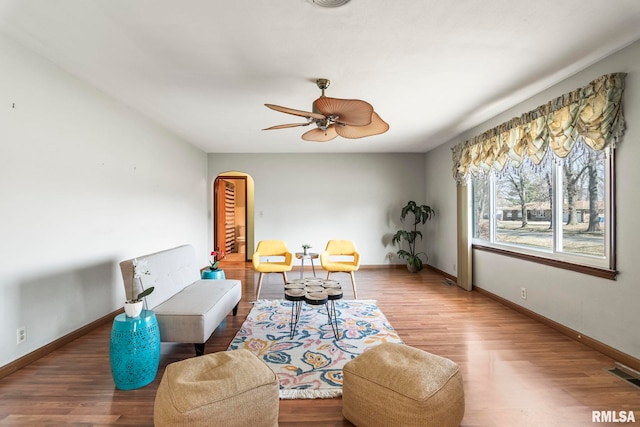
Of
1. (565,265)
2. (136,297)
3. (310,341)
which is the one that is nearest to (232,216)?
(310,341)

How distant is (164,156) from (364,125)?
3.40m

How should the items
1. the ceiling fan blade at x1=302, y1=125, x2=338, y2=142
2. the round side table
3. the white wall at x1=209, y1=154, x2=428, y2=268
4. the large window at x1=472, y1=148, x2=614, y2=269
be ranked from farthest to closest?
the white wall at x1=209, y1=154, x2=428, y2=268, the ceiling fan blade at x1=302, y1=125, x2=338, y2=142, the large window at x1=472, y1=148, x2=614, y2=269, the round side table

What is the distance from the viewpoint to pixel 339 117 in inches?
102

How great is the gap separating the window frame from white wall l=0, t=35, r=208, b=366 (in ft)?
15.9

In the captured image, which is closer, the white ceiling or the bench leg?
the white ceiling

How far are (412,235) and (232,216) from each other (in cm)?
561

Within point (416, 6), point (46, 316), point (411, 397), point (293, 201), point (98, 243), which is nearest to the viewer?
point (411, 397)

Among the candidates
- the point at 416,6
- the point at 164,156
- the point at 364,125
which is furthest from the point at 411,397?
the point at 164,156

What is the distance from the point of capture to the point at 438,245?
232 inches

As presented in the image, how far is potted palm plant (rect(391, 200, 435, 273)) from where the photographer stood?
589cm

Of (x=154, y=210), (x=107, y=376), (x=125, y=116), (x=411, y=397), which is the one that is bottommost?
(x=107, y=376)

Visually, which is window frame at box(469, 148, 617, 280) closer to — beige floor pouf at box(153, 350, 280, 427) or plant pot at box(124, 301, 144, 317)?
beige floor pouf at box(153, 350, 280, 427)

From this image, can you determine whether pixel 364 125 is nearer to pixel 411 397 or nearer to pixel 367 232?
pixel 411 397

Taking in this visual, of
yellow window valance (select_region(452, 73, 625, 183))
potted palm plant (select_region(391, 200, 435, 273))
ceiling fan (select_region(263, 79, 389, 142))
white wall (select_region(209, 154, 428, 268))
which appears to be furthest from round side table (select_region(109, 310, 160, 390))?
potted palm plant (select_region(391, 200, 435, 273))
